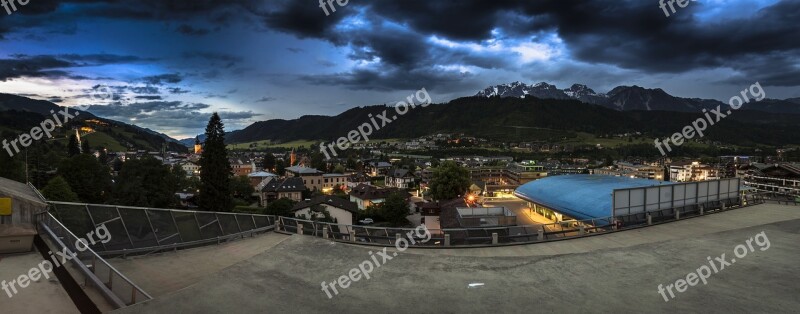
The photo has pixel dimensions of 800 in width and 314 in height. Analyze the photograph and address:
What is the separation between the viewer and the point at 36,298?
7.09 metres

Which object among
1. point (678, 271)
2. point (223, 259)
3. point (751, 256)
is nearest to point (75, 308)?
point (223, 259)

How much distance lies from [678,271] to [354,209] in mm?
47929

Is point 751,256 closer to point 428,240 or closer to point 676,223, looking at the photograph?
point 676,223

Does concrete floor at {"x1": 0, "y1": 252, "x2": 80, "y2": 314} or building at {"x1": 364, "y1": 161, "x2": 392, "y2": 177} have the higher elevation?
concrete floor at {"x1": 0, "y1": 252, "x2": 80, "y2": 314}

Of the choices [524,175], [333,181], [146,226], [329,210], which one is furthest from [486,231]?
[524,175]

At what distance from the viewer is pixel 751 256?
39.3ft

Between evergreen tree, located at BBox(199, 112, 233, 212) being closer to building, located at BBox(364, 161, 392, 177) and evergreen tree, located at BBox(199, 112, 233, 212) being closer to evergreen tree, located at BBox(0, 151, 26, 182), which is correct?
evergreen tree, located at BBox(0, 151, 26, 182)

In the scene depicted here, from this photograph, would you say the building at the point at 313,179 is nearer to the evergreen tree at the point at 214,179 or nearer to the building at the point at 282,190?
the building at the point at 282,190

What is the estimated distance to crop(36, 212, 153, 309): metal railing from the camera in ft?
23.2

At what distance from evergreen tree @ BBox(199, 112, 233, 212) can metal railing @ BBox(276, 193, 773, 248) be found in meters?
27.4

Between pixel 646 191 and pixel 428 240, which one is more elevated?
pixel 646 191

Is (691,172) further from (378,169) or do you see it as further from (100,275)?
(100,275)

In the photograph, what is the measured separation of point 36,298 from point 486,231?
1318 centimetres

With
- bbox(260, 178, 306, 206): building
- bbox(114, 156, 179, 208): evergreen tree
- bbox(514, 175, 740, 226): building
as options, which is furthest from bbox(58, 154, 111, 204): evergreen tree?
bbox(514, 175, 740, 226): building
